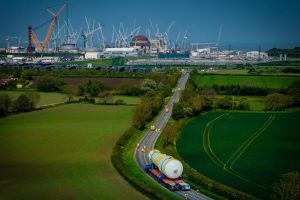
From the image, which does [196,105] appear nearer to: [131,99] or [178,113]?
[178,113]

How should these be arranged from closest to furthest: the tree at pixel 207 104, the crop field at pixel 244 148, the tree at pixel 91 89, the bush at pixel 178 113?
the crop field at pixel 244 148 < the bush at pixel 178 113 < the tree at pixel 207 104 < the tree at pixel 91 89

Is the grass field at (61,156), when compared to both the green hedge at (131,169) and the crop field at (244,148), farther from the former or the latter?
the crop field at (244,148)

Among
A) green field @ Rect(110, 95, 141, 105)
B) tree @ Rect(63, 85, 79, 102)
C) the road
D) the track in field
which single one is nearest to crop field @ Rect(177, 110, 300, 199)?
the track in field

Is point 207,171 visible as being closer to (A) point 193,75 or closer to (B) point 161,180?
(B) point 161,180

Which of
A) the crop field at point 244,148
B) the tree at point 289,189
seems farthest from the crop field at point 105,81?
the tree at point 289,189

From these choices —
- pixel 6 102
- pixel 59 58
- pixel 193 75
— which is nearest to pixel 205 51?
pixel 59 58

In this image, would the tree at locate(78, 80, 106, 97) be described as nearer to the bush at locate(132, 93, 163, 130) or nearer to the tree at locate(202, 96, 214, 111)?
the bush at locate(132, 93, 163, 130)
